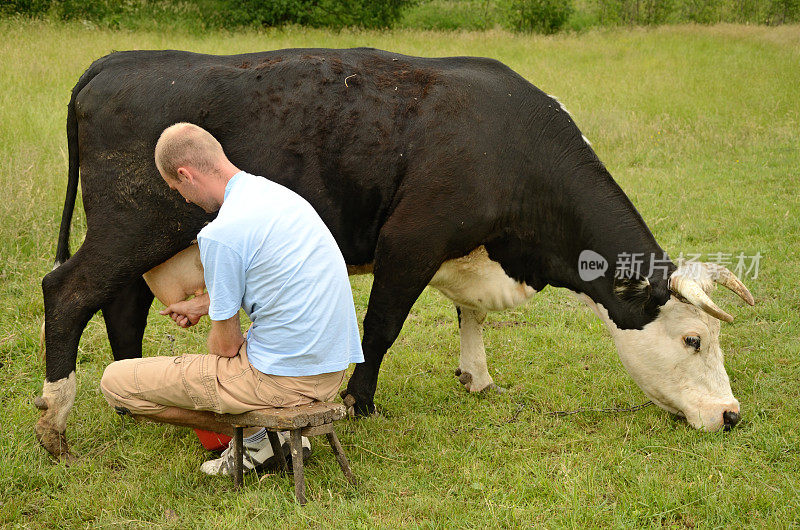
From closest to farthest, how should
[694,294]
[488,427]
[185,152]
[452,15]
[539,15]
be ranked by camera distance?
1. [185,152]
2. [694,294]
3. [488,427]
4. [539,15]
5. [452,15]

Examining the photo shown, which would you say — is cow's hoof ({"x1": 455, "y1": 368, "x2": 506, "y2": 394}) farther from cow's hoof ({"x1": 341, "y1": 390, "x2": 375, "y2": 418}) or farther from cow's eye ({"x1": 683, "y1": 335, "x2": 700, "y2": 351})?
cow's eye ({"x1": 683, "y1": 335, "x2": 700, "y2": 351})

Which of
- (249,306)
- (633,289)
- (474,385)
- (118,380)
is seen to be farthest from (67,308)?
(633,289)

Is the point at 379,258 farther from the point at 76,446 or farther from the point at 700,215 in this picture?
the point at 700,215

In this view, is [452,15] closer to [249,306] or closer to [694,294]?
A: [694,294]

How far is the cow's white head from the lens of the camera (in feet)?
15.7

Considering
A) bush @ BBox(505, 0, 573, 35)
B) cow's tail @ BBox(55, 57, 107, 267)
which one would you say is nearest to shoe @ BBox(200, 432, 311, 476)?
cow's tail @ BBox(55, 57, 107, 267)

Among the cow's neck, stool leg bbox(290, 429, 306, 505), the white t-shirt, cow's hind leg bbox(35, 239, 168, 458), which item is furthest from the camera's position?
the cow's neck

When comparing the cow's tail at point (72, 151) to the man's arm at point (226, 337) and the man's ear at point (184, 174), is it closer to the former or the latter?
the man's ear at point (184, 174)

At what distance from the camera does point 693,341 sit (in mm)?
4797

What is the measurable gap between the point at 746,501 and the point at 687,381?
3.46 ft

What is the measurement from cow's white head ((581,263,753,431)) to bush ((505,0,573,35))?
27.5 m

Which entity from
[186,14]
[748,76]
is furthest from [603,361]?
[186,14]

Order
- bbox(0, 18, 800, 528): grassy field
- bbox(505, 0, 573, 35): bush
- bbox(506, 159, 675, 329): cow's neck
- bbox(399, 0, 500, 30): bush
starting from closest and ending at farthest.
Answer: bbox(0, 18, 800, 528): grassy field, bbox(506, 159, 675, 329): cow's neck, bbox(505, 0, 573, 35): bush, bbox(399, 0, 500, 30): bush

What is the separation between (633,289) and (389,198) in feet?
5.77
